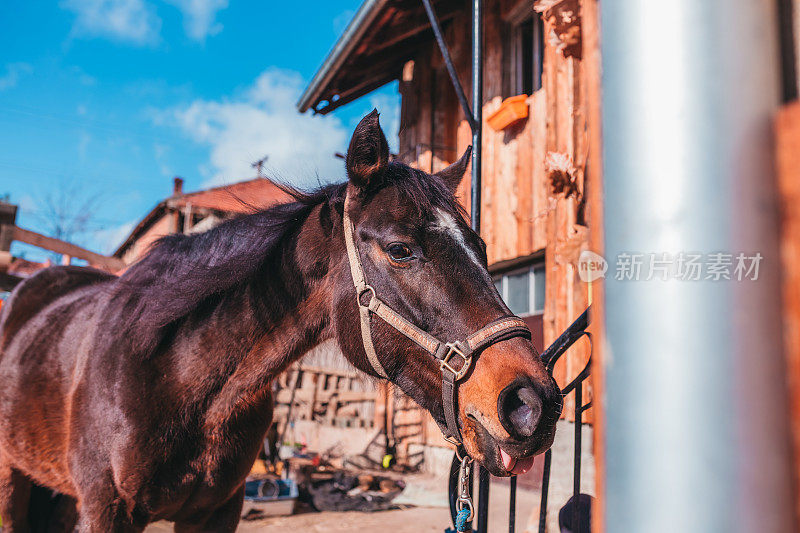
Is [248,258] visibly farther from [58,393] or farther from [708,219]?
[708,219]

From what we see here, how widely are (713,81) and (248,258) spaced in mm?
2047

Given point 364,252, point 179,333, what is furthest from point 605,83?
point 179,333

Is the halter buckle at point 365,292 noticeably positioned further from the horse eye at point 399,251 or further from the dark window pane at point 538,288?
the dark window pane at point 538,288

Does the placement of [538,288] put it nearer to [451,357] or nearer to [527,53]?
[527,53]

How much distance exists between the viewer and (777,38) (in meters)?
0.38

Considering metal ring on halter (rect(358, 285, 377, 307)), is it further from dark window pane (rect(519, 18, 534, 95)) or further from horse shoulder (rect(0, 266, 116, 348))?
dark window pane (rect(519, 18, 534, 95))

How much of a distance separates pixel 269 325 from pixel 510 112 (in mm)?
4776

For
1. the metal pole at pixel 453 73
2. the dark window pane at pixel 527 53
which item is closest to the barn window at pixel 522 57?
the dark window pane at pixel 527 53

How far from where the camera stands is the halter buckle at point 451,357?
1645mm

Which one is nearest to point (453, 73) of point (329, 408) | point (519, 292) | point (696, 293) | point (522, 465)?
point (522, 465)

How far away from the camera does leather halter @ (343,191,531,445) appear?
64.2 inches

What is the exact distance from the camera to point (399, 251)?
189 cm

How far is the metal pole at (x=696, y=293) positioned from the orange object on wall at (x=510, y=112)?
6.01 m

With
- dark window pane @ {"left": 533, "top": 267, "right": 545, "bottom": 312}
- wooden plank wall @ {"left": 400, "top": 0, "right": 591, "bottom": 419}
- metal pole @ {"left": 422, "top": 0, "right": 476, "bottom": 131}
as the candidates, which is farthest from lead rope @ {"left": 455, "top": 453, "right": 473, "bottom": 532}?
dark window pane @ {"left": 533, "top": 267, "right": 545, "bottom": 312}
